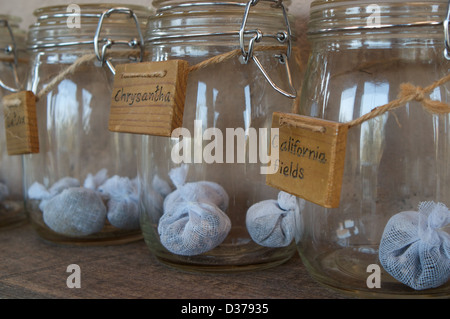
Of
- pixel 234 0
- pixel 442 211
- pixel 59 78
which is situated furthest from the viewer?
pixel 59 78

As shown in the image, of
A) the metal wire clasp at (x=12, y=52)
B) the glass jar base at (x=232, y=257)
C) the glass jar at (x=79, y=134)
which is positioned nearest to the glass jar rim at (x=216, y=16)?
the glass jar at (x=79, y=134)

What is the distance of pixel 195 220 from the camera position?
658mm

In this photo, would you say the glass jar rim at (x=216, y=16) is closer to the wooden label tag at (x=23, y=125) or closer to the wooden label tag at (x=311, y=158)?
the wooden label tag at (x=311, y=158)

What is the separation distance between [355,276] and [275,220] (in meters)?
0.11

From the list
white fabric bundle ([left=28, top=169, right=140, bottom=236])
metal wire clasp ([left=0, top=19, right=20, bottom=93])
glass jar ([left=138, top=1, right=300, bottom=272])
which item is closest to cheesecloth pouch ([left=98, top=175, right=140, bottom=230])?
white fabric bundle ([left=28, top=169, right=140, bottom=236])

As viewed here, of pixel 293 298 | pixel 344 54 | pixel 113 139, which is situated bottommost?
pixel 293 298

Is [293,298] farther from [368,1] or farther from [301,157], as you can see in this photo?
[368,1]

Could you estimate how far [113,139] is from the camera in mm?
875

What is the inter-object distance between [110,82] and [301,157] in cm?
38

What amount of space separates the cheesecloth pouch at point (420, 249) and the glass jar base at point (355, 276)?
0.4 inches

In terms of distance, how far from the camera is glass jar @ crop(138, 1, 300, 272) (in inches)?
26.4

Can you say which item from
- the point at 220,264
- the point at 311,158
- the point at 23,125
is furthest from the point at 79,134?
the point at 311,158

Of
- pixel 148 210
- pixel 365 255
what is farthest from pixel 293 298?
pixel 148 210

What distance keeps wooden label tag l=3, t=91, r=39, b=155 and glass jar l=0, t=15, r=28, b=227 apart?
0.09m
